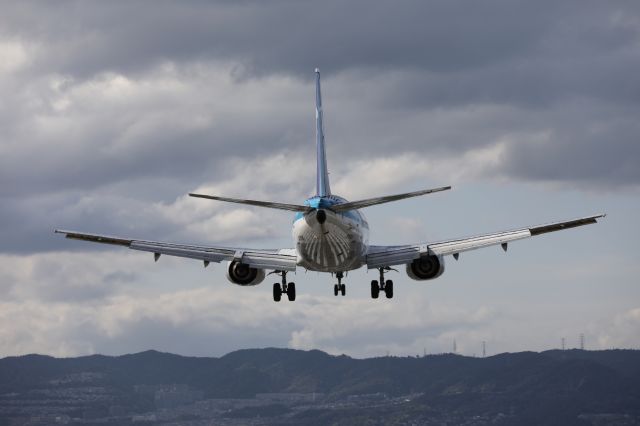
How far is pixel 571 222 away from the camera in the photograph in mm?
89562

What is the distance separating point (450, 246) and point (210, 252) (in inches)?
780

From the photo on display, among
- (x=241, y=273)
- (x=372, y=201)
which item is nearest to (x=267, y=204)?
(x=372, y=201)

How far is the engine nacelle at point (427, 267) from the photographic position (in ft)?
298

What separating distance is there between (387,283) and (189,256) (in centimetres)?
1689

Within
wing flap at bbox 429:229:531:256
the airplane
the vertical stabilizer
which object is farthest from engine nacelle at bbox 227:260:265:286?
wing flap at bbox 429:229:531:256

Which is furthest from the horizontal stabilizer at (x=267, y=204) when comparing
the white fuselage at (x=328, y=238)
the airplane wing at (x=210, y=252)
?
the airplane wing at (x=210, y=252)

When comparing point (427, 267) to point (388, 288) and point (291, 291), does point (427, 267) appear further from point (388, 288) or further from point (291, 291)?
point (291, 291)

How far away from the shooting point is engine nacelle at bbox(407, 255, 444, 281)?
9094 centimetres

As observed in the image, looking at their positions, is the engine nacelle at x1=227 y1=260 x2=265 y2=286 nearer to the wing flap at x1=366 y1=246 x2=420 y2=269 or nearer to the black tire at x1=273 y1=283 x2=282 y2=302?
the black tire at x1=273 y1=283 x2=282 y2=302

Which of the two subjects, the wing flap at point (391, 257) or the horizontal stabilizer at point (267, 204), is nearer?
the horizontal stabilizer at point (267, 204)

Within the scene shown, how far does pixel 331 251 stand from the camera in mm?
82375

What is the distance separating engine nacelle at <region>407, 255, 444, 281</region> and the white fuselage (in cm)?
636

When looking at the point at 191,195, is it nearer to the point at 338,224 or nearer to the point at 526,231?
the point at 338,224

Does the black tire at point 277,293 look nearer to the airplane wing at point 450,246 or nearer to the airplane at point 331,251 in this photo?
the airplane at point 331,251
